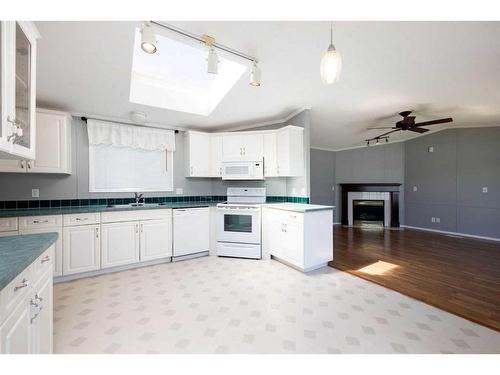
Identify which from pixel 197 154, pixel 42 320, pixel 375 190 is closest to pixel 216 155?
pixel 197 154

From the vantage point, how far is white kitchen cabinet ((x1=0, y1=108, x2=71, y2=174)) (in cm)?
260

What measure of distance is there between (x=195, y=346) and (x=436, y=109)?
15.8 ft

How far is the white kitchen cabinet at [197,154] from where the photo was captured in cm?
382

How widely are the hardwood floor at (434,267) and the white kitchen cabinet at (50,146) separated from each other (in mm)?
3971

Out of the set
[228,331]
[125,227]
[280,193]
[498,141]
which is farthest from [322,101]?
[498,141]

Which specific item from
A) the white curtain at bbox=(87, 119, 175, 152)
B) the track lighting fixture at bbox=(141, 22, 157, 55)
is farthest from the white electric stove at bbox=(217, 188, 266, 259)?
the track lighting fixture at bbox=(141, 22, 157, 55)

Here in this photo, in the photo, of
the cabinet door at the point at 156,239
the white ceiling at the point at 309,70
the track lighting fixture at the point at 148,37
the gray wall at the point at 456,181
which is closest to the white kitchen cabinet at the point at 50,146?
the white ceiling at the point at 309,70

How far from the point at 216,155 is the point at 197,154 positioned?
1.12 feet

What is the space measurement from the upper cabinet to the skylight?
2.18ft

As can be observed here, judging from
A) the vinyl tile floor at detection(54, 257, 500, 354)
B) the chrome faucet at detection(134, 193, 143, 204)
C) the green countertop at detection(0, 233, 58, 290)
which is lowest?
the vinyl tile floor at detection(54, 257, 500, 354)

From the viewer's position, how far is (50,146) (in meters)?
2.71

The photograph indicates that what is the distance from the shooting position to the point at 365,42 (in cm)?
180

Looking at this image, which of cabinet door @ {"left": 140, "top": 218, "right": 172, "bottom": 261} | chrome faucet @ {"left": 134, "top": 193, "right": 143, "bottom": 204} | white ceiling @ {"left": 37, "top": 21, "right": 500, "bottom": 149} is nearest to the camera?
white ceiling @ {"left": 37, "top": 21, "right": 500, "bottom": 149}

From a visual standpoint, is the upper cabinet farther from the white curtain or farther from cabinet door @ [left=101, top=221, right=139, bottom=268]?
cabinet door @ [left=101, top=221, right=139, bottom=268]
